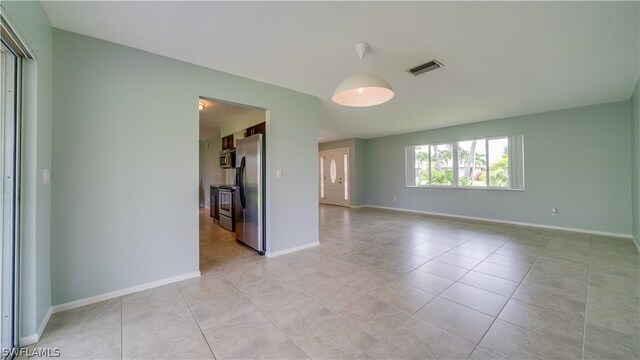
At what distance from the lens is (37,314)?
5.88ft

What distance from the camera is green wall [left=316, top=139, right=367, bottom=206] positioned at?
8492mm

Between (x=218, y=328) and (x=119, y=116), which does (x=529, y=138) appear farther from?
(x=119, y=116)

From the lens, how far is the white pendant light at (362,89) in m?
2.11

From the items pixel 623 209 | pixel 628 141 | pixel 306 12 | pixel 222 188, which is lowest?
pixel 623 209

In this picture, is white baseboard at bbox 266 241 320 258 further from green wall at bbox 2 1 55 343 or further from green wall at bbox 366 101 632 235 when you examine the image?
green wall at bbox 366 101 632 235

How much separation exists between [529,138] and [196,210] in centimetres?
660

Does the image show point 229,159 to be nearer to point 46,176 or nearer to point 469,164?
point 46,176

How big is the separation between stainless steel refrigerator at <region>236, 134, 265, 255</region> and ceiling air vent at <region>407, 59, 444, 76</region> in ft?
7.25

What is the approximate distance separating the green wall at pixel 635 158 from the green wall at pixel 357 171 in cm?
594

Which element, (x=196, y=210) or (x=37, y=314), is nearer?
(x=37, y=314)

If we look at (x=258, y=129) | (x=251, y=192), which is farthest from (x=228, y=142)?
(x=251, y=192)

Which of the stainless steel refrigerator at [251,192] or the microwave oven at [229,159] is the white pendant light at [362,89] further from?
the microwave oven at [229,159]

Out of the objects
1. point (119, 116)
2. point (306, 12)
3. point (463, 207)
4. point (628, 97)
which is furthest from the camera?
point (463, 207)

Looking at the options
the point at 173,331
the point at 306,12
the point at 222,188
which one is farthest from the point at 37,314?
the point at 222,188
